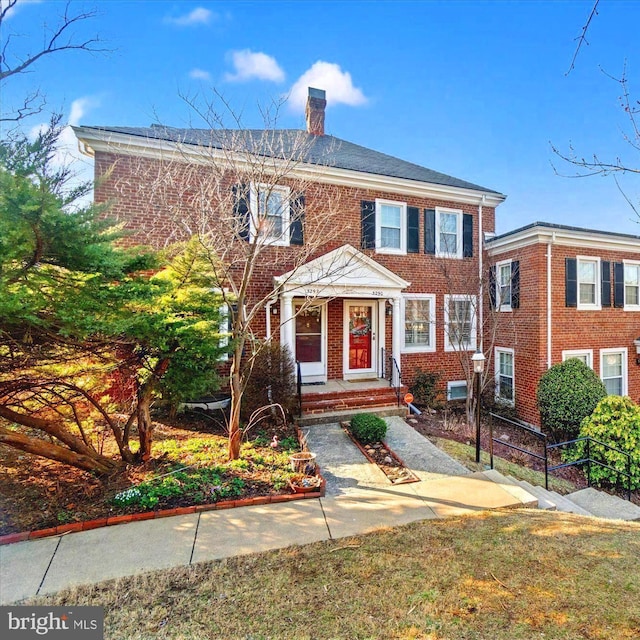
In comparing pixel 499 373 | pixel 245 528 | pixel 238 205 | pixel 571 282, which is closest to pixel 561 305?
pixel 571 282

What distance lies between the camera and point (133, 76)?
6074 mm

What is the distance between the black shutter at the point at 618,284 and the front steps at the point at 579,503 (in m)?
8.28

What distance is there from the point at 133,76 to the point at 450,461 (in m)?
8.84

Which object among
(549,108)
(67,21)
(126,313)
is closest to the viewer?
(126,313)

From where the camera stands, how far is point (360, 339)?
35.5 feet

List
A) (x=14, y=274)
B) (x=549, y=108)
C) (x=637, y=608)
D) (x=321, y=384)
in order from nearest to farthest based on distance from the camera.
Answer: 1. (x=637, y=608)
2. (x=14, y=274)
3. (x=549, y=108)
4. (x=321, y=384)

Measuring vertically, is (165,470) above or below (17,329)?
below

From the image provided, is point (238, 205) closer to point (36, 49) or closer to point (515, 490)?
point (36, 49)

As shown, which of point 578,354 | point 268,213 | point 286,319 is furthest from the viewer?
point 578,354

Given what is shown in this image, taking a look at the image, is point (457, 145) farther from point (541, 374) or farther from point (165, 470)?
point (165, 470)

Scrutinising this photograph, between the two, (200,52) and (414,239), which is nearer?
(200,52)

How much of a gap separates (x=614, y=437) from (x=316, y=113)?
12695 millimetres

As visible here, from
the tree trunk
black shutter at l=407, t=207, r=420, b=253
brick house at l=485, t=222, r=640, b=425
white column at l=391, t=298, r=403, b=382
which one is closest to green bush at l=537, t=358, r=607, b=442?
brick house at l=485, t=222, r=640, b=425

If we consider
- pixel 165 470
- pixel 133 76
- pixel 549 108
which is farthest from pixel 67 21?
pixel 549 108
